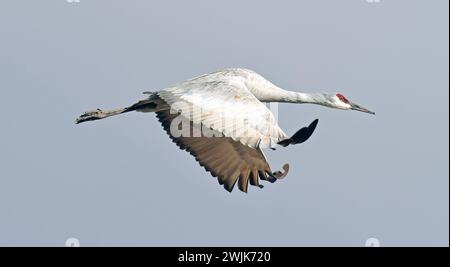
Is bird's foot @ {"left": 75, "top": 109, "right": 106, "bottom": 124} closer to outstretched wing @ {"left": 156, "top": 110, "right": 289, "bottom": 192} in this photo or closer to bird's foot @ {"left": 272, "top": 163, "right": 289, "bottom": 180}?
outstretched wing @ {"left": 156, "top": 110, "right": 289, "bottom": 192}

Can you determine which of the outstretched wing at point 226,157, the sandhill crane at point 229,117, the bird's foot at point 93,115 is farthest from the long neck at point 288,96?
the bird's foot at point 93,115

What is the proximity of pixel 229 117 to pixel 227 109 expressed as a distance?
0.95 feet

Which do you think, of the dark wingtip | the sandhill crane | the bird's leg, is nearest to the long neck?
the sandhill crane

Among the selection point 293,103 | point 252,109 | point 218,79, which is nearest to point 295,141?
point 252,109

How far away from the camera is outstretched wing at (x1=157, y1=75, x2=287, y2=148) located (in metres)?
12.5

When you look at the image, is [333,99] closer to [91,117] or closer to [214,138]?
[214,138]

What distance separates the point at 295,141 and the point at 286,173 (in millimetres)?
1704

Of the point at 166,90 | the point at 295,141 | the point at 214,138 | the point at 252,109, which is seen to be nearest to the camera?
the point at 295,141

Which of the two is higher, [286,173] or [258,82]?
[258,82]

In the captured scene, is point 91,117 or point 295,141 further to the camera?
point 91,117

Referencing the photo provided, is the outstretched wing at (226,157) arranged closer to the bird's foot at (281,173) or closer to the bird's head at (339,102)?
the bird's foot at (281,173)

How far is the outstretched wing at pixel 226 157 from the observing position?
15.3 meters

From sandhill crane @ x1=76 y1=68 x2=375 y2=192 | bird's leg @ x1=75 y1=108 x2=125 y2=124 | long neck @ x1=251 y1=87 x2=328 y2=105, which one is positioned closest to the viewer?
sandhill crane @ x1=76 y1=68 x2=375 y2=192

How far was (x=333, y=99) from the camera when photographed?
16.8m
